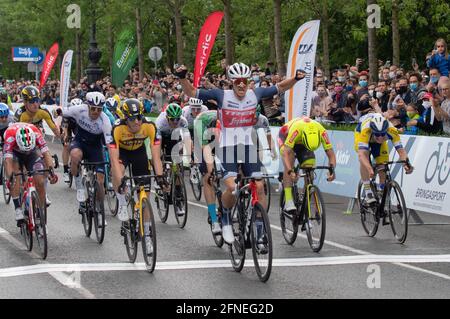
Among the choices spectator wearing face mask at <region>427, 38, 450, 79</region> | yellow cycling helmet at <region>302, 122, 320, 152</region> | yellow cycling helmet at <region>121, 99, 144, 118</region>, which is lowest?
yellow cycling helmet at <region>302, 122, 320, 152</region>

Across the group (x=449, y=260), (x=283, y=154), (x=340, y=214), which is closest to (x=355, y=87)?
(x=340, y=214)

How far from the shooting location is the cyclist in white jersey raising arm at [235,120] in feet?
40.6

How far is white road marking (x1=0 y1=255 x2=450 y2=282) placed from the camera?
12.2 m

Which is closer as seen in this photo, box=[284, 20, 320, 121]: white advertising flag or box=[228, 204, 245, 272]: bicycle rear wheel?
box=[228, 204, 245, 272]: bicycle rear wheel

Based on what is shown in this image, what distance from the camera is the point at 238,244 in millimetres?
12055

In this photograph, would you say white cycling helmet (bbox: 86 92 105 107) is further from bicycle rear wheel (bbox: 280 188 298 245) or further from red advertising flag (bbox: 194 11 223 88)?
red advertising flag (bbox: 194 11 223 88)

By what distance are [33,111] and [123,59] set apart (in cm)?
2757

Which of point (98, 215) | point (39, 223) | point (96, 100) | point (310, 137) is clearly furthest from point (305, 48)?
point (39, 223)

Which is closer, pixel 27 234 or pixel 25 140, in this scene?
pixel 27 234

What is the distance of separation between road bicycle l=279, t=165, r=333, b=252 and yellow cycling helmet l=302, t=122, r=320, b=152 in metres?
0.35

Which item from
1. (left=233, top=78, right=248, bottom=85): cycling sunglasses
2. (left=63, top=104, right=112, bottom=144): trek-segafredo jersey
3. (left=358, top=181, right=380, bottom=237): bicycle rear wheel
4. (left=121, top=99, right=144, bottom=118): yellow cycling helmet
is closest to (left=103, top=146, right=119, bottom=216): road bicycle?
(left=63, top=104, right=112, bottom=144): trek-segafredo jersey

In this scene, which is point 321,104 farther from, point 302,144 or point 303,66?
point 302,144

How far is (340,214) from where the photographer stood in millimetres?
17812

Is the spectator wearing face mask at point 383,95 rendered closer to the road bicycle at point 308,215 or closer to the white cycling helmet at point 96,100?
the road bicycle at point 308,215
